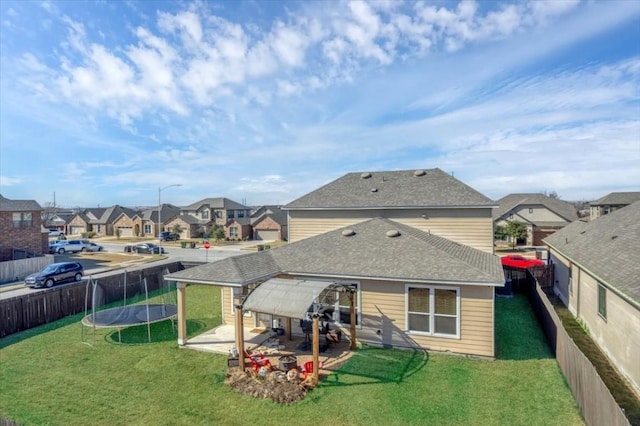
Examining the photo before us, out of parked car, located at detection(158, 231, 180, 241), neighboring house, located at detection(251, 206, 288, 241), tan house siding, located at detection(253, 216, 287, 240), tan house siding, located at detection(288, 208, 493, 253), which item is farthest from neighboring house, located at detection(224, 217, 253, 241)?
tan house siding, located at detection(288, 208, 493, 253)

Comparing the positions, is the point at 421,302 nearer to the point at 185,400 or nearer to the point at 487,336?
the point at 487,336

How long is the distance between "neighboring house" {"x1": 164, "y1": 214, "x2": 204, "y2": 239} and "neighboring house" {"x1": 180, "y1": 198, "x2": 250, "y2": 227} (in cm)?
151

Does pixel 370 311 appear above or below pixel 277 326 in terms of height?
above

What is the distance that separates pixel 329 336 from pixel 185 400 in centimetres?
533

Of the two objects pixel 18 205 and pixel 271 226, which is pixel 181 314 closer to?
pixel 18 205

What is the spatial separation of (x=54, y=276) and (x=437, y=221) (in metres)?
25.3

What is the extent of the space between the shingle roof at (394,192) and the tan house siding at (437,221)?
39cm

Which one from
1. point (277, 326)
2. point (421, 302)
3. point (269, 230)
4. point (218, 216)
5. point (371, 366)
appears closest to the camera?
point (371, 366)

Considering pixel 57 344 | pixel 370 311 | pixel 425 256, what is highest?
pixel 425 256

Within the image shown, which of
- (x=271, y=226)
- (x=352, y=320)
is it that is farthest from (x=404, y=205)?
(x=271, y=226)

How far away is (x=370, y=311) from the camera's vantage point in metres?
13.4

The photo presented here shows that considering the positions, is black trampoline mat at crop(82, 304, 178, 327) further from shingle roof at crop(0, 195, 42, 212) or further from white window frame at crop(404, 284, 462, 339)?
shingle roof at crop(0, 195, 42, 212)

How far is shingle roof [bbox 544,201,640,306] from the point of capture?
1090cm

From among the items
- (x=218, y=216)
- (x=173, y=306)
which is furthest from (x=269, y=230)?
(x=173, y=306)
